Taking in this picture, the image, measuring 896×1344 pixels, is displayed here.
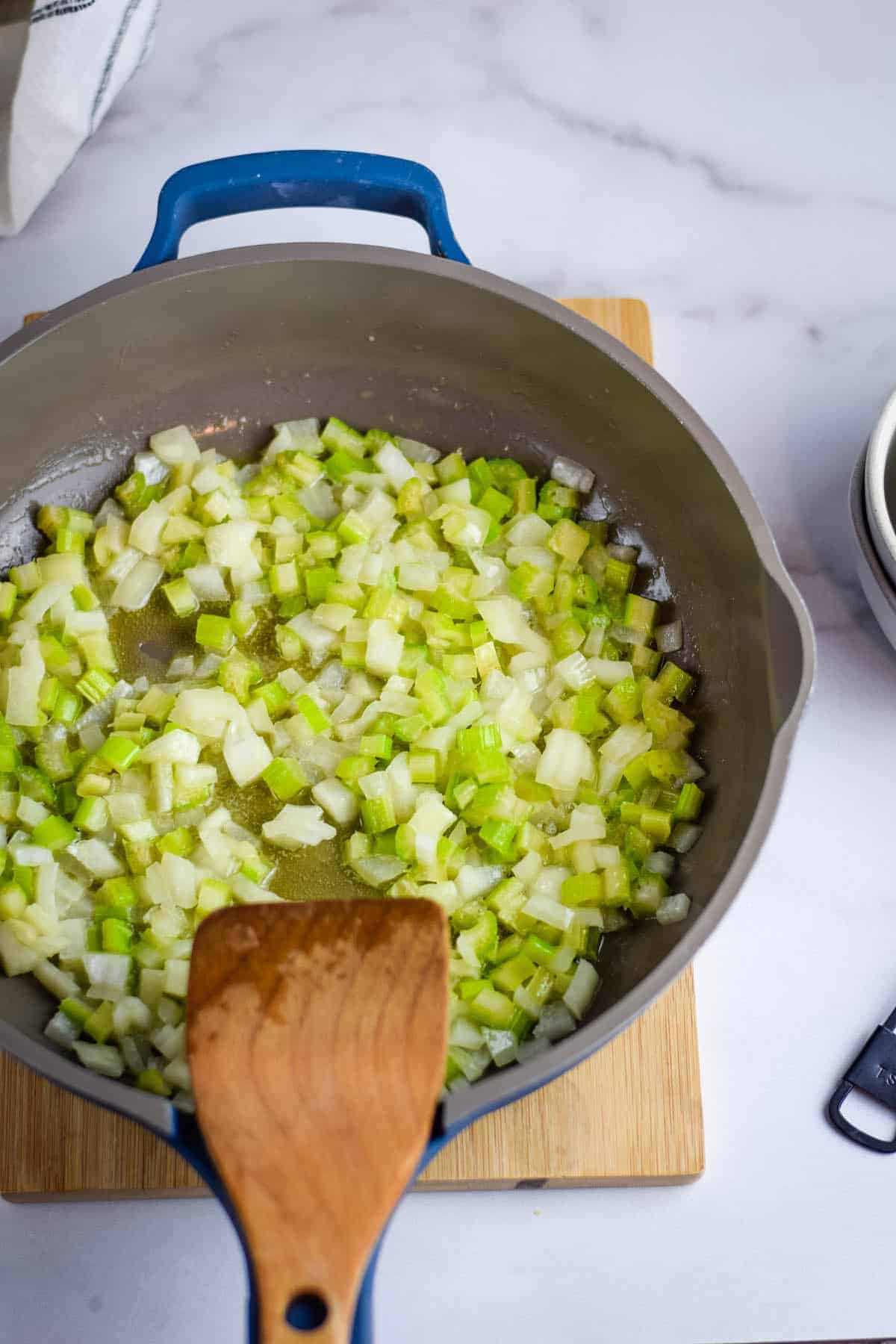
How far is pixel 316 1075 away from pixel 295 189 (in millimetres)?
845

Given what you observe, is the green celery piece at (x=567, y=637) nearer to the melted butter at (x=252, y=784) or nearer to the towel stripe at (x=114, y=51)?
the melted butter at (x=252, y=784)

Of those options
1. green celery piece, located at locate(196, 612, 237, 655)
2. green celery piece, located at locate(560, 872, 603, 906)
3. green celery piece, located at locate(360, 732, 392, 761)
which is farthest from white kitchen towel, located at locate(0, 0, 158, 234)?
green celery piece, located at locate(560, 872, 603, 906)

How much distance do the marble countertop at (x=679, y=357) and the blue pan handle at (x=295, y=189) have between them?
30 cm

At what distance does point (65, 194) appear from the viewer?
1531 mm

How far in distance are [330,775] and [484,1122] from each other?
1.22ft

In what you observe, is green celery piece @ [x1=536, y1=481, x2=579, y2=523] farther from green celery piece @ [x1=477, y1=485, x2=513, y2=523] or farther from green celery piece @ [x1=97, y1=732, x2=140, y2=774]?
green celery piece @ [x1=97, y1=732, x2=140, y2=774]

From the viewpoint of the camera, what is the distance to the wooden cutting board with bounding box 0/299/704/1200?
1118mm

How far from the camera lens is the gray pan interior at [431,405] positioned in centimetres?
115

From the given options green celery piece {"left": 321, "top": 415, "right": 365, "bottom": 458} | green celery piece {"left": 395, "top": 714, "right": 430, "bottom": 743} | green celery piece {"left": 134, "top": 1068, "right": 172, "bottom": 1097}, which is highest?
green celery piece {"left": 321, "top": 415, "right": 365, "bottom": 458}

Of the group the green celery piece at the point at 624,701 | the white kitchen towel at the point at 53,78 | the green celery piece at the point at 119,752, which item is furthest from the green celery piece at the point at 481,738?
the white kitchen towel at the point at 53,78

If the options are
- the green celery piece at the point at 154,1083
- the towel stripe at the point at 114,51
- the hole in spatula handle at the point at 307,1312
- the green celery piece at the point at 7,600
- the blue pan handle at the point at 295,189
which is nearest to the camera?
the hole in spatula handle at the point at 307,1312

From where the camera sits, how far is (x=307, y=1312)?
0.77 m

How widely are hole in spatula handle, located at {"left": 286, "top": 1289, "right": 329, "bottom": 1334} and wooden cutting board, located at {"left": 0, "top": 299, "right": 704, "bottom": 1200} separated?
355mm

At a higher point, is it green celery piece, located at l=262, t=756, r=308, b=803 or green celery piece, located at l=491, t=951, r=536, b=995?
green celery piece, located at l=262, t=756, r=308, b=803
